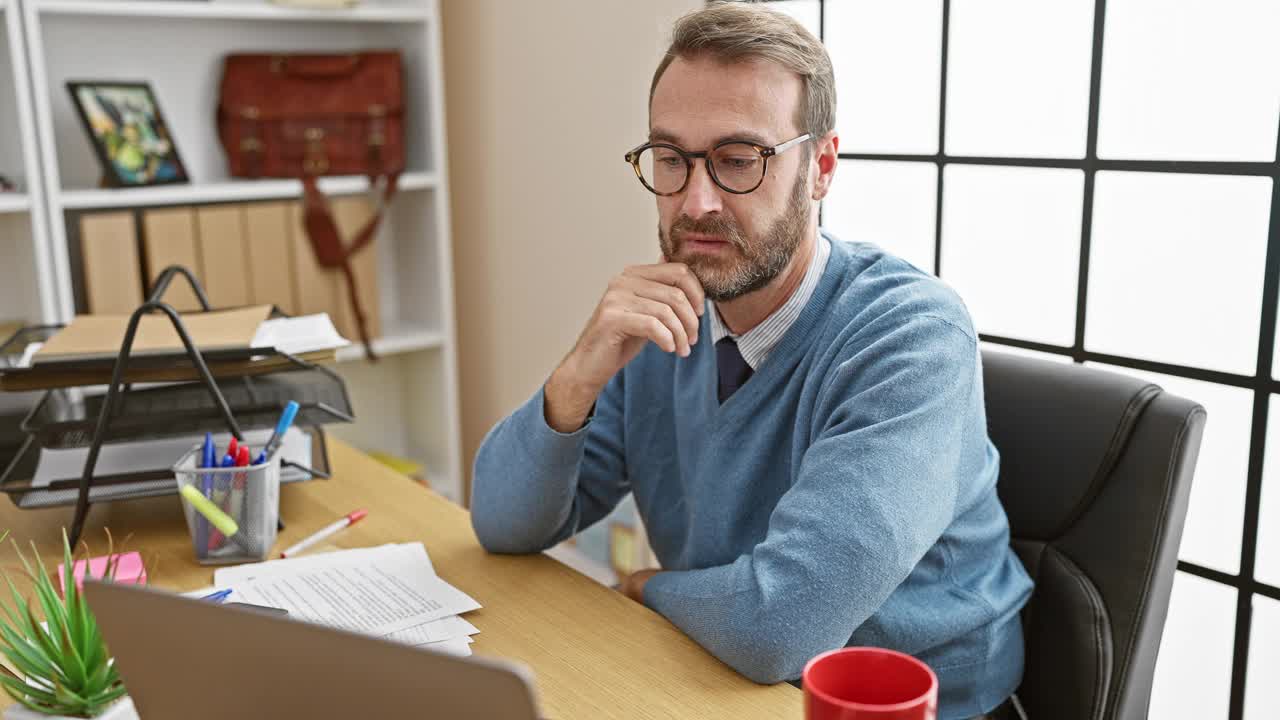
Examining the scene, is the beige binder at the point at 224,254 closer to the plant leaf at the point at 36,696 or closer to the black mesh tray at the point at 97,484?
the black mesh tray at the point at 97,484

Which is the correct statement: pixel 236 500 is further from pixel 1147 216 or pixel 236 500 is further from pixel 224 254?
pixel 224 254

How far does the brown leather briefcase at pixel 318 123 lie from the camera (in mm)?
2879

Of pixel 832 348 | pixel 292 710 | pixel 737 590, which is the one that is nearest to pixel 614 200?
pixel 832 348

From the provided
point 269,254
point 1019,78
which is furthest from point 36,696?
point 269,254

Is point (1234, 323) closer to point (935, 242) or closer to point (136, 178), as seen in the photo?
point (935, 242)

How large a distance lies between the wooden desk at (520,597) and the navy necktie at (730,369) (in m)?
0.30

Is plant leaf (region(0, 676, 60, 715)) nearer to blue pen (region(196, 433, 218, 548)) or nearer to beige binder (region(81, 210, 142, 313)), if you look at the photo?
blue pen (region(196, 433, 218, 548))

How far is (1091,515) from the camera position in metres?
1.24

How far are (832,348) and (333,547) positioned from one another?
64cm

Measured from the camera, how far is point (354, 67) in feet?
9.64

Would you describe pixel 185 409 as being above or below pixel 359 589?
above

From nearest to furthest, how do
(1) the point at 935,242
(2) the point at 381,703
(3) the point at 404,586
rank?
1. (2) the point at 381,703
2. (3) the point at 404,586
3. (1) the point at 935,242

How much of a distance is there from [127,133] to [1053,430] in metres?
2.29

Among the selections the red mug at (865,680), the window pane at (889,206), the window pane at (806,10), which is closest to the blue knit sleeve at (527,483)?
the red mug at (865,680)
